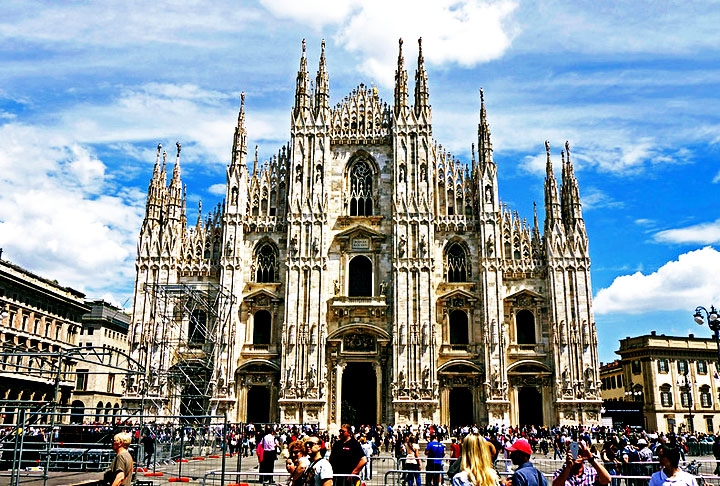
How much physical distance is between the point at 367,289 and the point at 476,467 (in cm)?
3697

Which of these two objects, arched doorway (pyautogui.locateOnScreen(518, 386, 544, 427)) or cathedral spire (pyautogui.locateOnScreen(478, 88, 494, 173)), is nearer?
arched doorway (pyautogui.locateOnScreen(518, 386, 544, 427))

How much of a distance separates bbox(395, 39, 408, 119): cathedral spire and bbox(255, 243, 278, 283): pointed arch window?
41.5 ft

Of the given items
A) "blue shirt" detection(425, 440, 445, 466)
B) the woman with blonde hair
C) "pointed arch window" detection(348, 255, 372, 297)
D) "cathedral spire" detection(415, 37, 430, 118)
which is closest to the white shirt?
the woman with blonde hair

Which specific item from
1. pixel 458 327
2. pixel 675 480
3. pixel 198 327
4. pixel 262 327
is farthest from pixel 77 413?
pixel 458 327

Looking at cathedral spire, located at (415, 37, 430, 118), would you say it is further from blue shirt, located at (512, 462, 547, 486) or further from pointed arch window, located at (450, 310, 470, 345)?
blue shirt, located at (512, 462, 547, 486)

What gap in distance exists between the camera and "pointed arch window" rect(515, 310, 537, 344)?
41.7 metres

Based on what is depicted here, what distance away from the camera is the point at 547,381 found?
40594 mm

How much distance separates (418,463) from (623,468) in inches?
196

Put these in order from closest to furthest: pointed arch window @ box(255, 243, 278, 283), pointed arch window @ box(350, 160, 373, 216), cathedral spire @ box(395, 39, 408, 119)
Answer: pointed arch window @ box(255, 243, 278, 283) → pointed arch window @ box(350, 160, 373, 216) → cathedral spire @ box(395, 39, 408, 119)

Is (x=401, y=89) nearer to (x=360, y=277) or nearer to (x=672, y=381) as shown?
(x=360, y=277)

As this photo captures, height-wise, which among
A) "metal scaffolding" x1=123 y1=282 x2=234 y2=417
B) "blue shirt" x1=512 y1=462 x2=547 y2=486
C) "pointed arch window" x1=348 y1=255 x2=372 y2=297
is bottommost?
"blue shirt" x1=512 y1=462 x2=547 y2=486

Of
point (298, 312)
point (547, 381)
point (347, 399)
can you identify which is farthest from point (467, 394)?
point (298, 312)

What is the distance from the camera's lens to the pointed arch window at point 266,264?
43719mm

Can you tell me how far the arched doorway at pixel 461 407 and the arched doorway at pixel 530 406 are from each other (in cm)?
309
